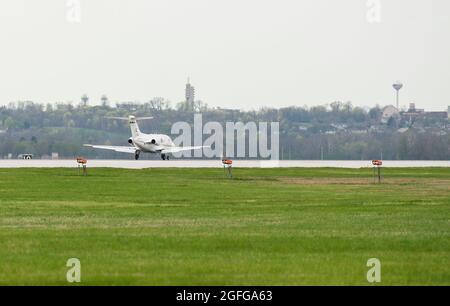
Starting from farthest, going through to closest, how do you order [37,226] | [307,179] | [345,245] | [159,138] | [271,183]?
[159,138]
[307,179]
[271,183]
[37,226]
[345,245]

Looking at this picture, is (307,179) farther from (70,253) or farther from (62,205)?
(70,253)

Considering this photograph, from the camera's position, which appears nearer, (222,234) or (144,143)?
(222,234)

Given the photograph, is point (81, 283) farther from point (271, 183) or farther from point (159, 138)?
point (159, 138)

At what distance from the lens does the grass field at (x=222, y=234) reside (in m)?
24.2

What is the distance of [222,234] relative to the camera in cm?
3153

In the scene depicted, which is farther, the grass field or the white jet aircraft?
the white jet aircraft

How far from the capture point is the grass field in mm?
→ 24219

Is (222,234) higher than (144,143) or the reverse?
higher

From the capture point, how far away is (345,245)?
29094mm

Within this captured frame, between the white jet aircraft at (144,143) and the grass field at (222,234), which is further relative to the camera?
the white jet aircraft at (144,143)

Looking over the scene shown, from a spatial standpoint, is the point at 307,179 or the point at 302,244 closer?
the point at 302,244
